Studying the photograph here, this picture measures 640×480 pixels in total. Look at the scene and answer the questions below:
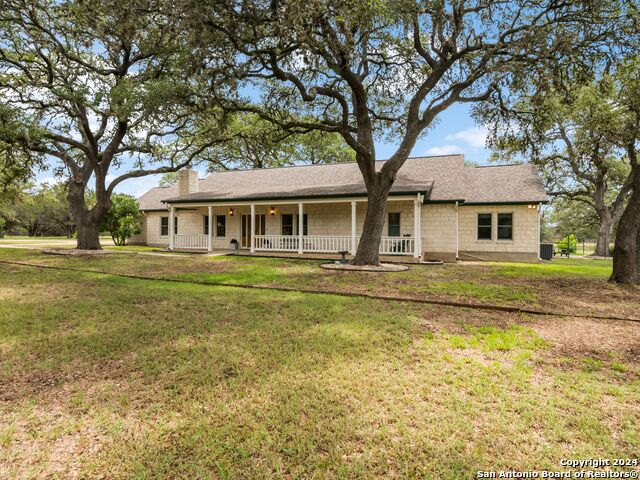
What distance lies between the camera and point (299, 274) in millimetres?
10906

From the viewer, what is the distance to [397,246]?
52.7 feet

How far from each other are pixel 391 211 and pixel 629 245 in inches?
367

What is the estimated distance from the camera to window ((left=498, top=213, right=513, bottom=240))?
17000 millimetres

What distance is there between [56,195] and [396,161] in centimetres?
6178

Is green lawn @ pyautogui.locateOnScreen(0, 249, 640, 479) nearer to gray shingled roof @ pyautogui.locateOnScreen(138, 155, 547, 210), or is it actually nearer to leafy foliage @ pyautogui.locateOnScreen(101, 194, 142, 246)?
gray shingled roof @ pyautogui.locateOnScreen(138, 155, 547, 210)

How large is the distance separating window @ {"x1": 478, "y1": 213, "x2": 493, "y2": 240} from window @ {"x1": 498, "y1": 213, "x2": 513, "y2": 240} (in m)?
0.43

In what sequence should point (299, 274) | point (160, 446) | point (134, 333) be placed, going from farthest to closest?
point (299, 274), point (134, 333), point (160, 446)

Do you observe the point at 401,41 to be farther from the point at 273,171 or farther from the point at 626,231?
the point at 273,171

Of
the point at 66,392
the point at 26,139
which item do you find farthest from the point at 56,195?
the point at 66,392

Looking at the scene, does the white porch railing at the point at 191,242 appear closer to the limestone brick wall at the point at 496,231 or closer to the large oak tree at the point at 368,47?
the large oak tree at the point at 368,47

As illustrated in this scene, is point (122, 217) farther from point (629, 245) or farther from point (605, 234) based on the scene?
point (605, 234)

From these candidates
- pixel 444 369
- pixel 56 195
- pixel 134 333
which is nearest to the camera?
pixel 444 369

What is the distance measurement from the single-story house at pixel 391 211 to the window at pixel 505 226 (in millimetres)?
45

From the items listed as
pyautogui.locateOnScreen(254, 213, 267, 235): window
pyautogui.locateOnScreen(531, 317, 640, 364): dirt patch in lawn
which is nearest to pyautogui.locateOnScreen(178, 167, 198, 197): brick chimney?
pyautogui.locateOnScreen(254, 213, 267, 235): window
